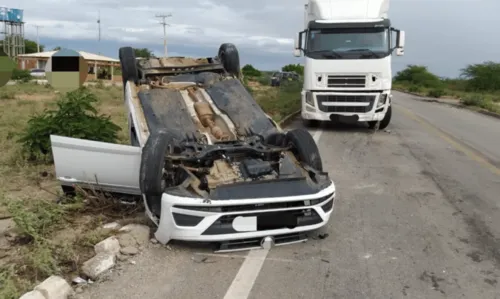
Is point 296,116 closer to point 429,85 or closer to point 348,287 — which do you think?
point 348,287

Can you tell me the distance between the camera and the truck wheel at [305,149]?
5.46 m

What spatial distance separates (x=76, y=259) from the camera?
437 cm

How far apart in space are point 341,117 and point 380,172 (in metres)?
5.09

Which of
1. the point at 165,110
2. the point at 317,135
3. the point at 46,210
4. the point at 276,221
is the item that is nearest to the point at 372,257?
the point at 276,221

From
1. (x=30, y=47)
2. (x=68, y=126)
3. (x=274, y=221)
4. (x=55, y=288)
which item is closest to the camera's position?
(x=55, y=288)

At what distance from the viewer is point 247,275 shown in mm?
4285

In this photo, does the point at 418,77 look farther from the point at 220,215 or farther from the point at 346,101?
the point at 220,215

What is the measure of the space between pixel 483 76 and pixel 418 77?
2279 cm

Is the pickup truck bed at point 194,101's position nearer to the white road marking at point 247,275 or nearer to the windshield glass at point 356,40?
the white road marking at point 247,275

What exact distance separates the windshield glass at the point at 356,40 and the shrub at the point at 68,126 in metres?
6.71

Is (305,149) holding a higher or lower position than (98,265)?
higher

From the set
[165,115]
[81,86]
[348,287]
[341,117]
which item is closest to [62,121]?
[81,86]

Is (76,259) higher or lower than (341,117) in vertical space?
lower

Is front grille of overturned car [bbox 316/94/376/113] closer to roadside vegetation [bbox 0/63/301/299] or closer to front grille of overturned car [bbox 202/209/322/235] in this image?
roadside vegetation [bbox 0/63/301/299]
